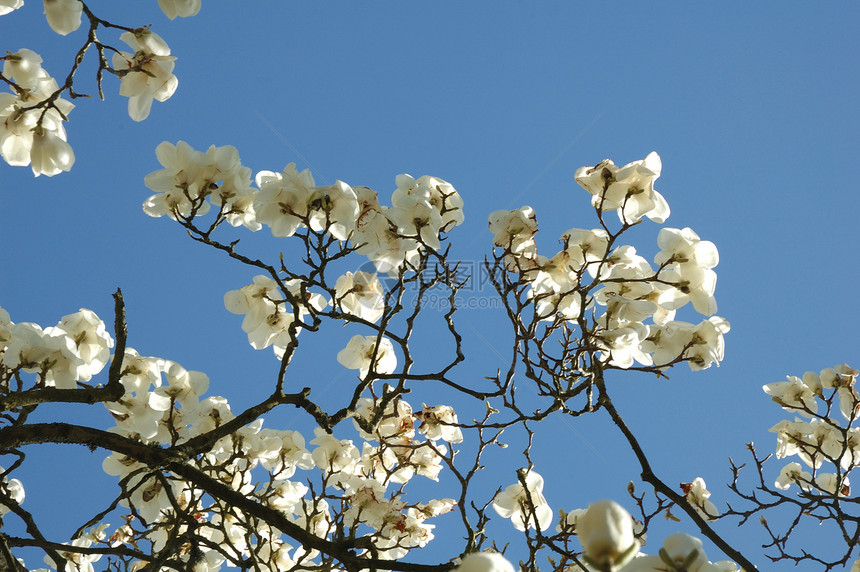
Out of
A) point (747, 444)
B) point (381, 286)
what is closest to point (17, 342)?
point (381, 286)

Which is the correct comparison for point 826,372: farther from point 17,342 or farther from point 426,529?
point 17,342

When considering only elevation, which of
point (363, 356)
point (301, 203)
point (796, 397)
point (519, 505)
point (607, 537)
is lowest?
point (607, 537)

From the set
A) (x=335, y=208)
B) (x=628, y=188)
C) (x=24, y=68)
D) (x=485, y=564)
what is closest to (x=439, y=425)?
(x=335, y=208)

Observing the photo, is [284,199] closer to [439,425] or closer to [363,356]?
[363,356]

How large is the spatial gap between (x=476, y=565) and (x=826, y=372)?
10.2ft

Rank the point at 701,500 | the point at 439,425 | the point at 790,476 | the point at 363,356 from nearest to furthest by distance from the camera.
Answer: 1. the point at 363,356
2. the point at 439,425
3. the point at 701,500
4. the point at 790,476

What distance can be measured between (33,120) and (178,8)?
0.60m

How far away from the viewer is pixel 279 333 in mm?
2527

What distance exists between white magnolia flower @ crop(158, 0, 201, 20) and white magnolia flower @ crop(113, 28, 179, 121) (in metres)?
0.17

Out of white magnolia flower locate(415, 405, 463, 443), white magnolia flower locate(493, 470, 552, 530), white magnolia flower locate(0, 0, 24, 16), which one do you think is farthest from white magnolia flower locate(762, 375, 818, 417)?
white magnolia flower locate(0, 0, 24, 16)

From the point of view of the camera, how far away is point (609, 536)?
2.69ft

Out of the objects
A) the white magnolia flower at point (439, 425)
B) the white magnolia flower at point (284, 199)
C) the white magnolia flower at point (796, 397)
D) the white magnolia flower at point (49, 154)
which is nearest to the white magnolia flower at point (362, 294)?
the white magnolia flower at point (284, 199)

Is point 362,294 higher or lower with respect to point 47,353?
higher

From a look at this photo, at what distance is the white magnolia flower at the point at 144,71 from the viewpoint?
2.17 meters
